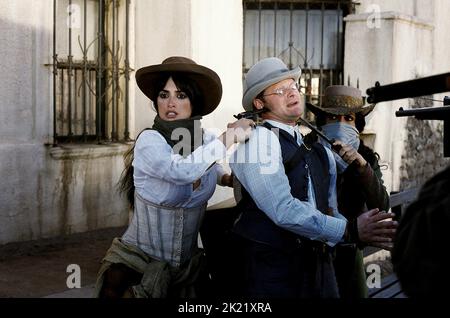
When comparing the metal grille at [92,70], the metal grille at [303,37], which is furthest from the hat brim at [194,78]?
the metal grille at [303,37]

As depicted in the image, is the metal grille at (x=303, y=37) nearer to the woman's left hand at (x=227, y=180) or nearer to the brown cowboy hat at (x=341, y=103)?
the brown cowboy hat at (x=341, y=103)

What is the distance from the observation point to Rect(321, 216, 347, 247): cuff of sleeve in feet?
10.0

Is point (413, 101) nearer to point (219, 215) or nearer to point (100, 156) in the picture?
point (100, 156)

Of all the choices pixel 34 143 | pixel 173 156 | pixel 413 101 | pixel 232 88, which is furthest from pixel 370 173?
pixel 413 101

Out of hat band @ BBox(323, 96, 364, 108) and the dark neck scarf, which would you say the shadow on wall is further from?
the dark neck scarf

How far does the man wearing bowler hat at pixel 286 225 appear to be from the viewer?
119 inches

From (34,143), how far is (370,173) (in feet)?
13.1

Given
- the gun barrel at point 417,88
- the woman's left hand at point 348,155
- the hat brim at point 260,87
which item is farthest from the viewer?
the woman's left hand at point 348,155

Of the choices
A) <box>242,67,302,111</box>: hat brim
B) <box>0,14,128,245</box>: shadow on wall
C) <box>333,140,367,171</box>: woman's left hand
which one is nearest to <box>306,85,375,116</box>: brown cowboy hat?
<box>333,140,367,171</box>: woman's left hand

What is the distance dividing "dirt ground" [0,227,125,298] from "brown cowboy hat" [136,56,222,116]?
7.47ft

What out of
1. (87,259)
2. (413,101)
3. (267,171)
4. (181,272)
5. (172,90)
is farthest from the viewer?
(413,101)

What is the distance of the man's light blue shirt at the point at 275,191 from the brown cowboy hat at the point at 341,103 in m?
1.27

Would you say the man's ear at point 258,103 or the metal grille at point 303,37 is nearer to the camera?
the man's ear at point 258,103

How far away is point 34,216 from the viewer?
677cm
